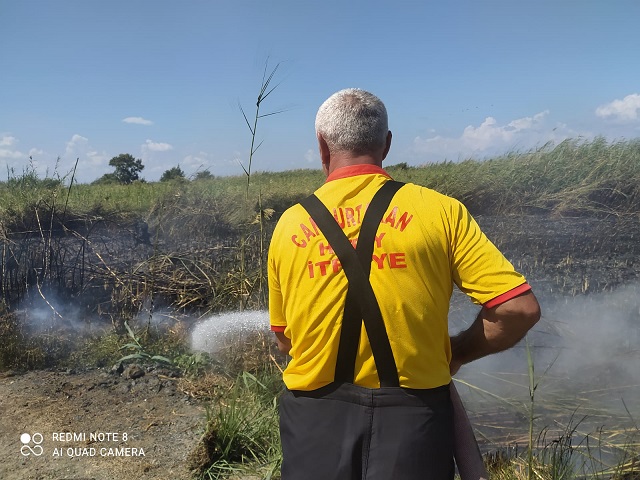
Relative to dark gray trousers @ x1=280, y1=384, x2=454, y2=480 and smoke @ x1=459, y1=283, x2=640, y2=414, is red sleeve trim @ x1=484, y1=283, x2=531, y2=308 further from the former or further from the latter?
smoke @ x1=459, y1=283, x2=640, y2=414

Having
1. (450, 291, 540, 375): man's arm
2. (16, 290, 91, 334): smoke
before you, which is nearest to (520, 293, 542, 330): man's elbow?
(450, 291, 540, 375): man's arm

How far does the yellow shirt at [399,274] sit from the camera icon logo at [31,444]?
267 cm

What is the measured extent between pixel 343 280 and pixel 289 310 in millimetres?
268

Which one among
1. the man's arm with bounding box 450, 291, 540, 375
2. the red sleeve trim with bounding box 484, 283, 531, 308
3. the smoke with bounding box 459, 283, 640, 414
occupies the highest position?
the red sleeve trim with bounding box 484, 283, 531, 308

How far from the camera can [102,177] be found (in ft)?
37.0

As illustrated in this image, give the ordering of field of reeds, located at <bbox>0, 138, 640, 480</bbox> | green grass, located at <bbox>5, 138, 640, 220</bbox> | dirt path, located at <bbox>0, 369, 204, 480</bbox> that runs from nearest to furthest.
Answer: dirt path, located at <bbox>0, 369, 204, 480</bbox> < field of reeds, located at <bbox>0, 138, 640, 480</bbox> < green grass, located at <bbox>5, 138, 640, 220</bbox>

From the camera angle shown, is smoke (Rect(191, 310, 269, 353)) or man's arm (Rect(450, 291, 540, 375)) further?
smoke (Rect(191, 310, 269, 353))

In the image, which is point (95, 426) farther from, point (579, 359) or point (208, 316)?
point (579, 359)

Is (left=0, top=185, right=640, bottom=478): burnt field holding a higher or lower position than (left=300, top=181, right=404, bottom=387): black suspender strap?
lower

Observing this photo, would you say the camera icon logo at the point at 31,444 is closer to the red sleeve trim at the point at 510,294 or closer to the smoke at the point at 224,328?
the smoke at the point at 224,328

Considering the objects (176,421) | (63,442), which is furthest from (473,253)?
(63,442)

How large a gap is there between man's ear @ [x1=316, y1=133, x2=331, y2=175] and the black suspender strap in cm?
28

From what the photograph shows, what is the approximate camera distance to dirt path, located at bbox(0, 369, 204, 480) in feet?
10.9

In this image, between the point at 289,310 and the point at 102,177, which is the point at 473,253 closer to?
the point at 289,310
